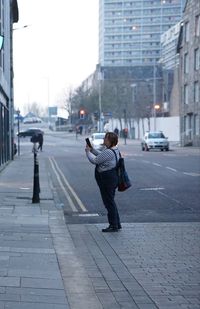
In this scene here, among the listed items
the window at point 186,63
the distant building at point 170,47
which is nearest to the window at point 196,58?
the window at point 186,63

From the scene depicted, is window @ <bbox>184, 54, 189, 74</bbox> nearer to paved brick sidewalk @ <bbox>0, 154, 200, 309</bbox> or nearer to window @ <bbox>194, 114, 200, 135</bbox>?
window @ <bbox>194, 114, 200, 135</bbox>

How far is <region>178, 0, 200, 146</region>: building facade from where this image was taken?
5762 cm

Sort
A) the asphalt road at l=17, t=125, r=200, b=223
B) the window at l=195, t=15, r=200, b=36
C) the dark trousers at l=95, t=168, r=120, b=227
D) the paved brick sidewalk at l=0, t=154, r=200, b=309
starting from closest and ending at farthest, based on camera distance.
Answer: the paved brick sidewalk at l=0, t=154, r=200, b=309, the dark trousers at l=95, t=168, r=120, b=227, the asphalt road at l=17, t=125, r=200, b=223, the window at l=195, t=15, r=200, b=36

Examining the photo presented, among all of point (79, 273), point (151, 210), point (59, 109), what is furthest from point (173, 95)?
Answer: point (79, 273)

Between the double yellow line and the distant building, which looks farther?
the distant building

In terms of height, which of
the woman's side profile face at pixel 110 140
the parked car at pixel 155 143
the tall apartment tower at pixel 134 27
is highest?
the tall apartment tower at pixel 134 27

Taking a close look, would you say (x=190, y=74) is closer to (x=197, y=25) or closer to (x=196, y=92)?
(x=196, y=92)

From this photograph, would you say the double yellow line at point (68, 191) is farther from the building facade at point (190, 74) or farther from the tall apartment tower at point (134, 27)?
the tall apartment tower at point (134, 27)

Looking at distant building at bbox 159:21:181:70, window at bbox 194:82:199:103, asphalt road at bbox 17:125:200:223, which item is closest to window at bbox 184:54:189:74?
window at bbox 194:82:199:103

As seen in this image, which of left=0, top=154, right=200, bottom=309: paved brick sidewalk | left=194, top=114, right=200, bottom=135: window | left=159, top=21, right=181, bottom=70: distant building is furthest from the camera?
left=159, top=21, right=181, bottom=70: distant building

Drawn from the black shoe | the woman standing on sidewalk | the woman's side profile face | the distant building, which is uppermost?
the distant building

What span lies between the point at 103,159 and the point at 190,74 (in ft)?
170

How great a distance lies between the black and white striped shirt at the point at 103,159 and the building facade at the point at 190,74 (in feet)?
156

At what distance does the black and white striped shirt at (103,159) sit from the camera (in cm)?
984
